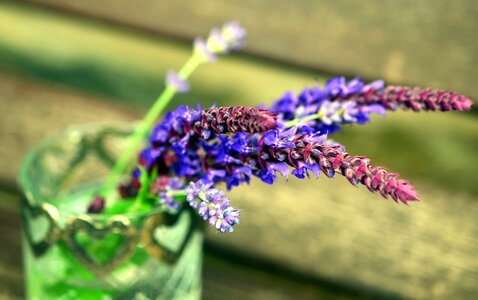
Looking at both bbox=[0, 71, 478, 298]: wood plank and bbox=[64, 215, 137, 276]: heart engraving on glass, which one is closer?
bbox=[64, 215, 137, 276]: heart engraving on glass

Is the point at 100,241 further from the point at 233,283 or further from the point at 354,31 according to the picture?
the point at 354,31

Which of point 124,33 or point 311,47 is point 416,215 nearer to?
point 311,47

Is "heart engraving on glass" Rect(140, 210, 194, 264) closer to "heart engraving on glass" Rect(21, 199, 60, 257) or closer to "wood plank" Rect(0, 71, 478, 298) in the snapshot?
"heart engraving on glass" Rect(21, 199, 60, 257)

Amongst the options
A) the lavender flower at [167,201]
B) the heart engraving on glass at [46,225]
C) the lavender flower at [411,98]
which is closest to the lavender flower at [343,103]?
the lavender flower at [411,98]

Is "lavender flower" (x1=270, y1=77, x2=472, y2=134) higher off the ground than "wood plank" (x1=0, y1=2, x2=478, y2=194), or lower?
lower

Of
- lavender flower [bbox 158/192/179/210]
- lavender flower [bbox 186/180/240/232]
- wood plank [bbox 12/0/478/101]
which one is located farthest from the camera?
wood plank [bbox 12/0/478/101]

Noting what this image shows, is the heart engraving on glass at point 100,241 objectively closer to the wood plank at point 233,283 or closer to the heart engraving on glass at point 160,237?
the heart engraving on glass at point 160,237

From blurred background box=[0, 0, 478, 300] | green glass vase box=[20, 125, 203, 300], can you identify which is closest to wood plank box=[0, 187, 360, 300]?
blurred background box=[0, 0, 478, 300]

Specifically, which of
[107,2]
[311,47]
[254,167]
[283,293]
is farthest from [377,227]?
[107,2]
